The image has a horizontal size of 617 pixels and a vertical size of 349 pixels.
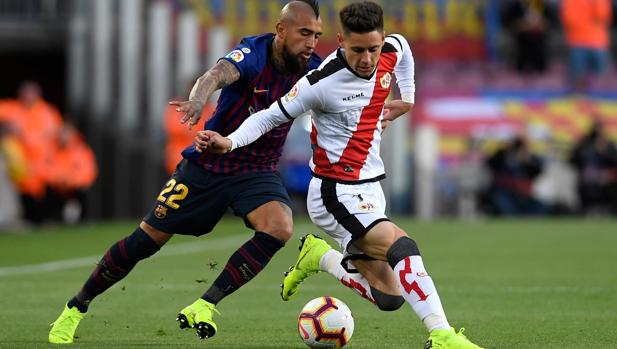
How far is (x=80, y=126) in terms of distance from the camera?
25672 mm

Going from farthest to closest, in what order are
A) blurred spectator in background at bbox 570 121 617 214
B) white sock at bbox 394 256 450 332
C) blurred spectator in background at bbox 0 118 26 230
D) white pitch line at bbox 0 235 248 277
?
blurred spectator in background at bbox 570 121 617 214
blurred spectator in background at bbox 0 118 26 230
white pitch line at bbox 0 235 248 277
white sock at bbox 394 256 450 332

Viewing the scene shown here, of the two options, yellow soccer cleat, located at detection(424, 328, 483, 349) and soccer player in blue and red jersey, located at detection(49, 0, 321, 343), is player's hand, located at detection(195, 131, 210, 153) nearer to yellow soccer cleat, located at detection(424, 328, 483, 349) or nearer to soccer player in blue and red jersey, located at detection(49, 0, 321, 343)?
soccer player in blue and red jersey, located at detection(49, 0, 321, 343)

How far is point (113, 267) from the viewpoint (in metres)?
8.59

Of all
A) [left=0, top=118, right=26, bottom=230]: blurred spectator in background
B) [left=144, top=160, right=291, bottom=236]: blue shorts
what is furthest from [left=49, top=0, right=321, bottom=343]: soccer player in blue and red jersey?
[left=0, top=118, right=26, bottom=230]: blurred spectator in background

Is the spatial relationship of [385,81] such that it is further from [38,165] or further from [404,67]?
[38,165]

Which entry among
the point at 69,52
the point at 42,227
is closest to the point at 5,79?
the point at 69,52

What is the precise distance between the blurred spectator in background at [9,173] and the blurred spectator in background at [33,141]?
0.15m

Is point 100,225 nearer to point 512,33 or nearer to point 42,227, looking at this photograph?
point 42,227

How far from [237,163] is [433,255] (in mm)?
7575

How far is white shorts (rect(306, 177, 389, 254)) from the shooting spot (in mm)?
7957

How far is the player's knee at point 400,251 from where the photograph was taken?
7.68m

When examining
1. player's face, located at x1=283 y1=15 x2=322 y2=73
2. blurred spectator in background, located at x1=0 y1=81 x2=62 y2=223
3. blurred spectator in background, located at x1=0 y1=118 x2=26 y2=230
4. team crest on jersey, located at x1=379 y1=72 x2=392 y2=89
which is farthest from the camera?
blurred spectator in background, located at x1=0 y1=81 x2=62 y2=223

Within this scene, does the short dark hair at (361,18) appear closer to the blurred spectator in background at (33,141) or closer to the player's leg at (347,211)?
the player's leg at (347,211)

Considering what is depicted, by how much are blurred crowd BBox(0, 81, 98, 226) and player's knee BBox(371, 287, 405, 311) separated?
1434 centimetres
